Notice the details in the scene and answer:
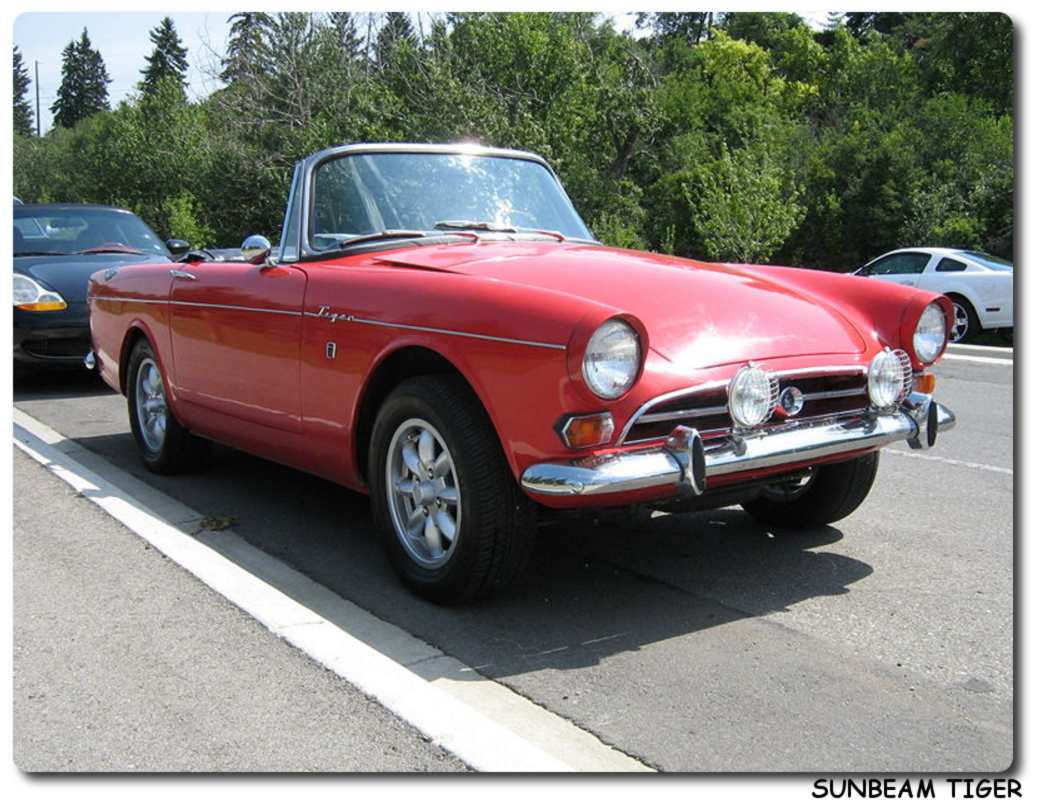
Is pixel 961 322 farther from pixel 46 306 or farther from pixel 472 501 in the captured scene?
pixel 472 501

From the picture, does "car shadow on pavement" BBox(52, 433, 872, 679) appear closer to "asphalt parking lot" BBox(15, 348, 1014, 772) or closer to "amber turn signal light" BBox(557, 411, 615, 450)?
"asphalt parking lot" BBox(15, 348, 1014, 772)

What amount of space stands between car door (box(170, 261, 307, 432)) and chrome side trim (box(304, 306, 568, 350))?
0.19 metres

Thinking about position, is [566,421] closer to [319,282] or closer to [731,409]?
[731,409]

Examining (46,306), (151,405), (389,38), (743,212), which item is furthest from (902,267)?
(389,38)

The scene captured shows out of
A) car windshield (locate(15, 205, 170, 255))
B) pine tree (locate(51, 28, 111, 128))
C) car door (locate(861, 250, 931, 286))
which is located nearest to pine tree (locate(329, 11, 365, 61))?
car door (locate(861, 250, 931, 286))

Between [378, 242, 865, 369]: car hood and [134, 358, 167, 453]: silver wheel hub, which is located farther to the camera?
[134, 358, 167, 453]: silver wheel hub

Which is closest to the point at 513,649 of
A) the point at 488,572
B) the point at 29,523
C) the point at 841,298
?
the point at 488,572

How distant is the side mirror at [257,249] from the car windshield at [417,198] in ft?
0.89

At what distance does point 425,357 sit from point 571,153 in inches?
1198

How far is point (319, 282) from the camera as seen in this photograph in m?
4.30

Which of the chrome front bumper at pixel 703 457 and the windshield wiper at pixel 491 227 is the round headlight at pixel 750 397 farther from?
the windshield wiper at pixel 491 227

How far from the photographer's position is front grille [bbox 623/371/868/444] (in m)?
3.39

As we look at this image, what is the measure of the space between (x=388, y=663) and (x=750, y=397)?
1.40m

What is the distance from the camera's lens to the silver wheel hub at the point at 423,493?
3.67 meters
